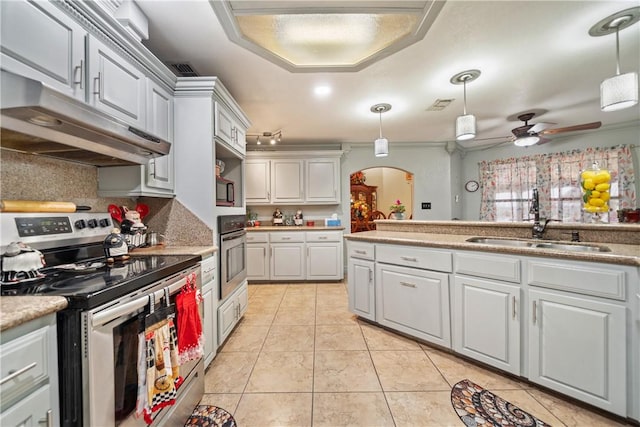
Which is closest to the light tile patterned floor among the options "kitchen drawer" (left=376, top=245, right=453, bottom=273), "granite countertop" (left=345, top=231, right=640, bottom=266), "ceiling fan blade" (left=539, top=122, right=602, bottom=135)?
"kitchen drawer" (left=376, top=245, right=453, bottom=273)

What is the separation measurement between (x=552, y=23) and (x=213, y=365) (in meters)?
3.52

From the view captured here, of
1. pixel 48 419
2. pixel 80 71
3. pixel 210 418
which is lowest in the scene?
pixel 210 418

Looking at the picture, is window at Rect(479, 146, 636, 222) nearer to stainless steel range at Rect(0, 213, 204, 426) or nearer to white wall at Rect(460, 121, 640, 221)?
white wall at Rect(460, 121, 640, 221)

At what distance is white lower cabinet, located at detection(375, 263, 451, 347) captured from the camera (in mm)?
1966

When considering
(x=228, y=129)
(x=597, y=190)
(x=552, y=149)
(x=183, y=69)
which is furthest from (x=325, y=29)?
(x=552, y=149)

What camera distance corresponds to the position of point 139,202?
2018mm

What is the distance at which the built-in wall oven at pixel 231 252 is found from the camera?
2.05 metres

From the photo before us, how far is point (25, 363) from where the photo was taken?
2.32ft

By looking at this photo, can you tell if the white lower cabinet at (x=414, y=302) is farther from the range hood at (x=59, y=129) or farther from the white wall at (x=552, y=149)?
the white wall at (x=552, y=149)

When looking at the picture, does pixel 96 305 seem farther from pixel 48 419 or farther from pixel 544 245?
pixel 544 245

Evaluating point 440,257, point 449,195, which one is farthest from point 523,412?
point 449,195

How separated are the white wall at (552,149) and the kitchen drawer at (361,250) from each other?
3.83 meters

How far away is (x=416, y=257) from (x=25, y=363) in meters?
2.18

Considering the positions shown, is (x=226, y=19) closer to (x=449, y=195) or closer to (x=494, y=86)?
(x=494, y=86)
